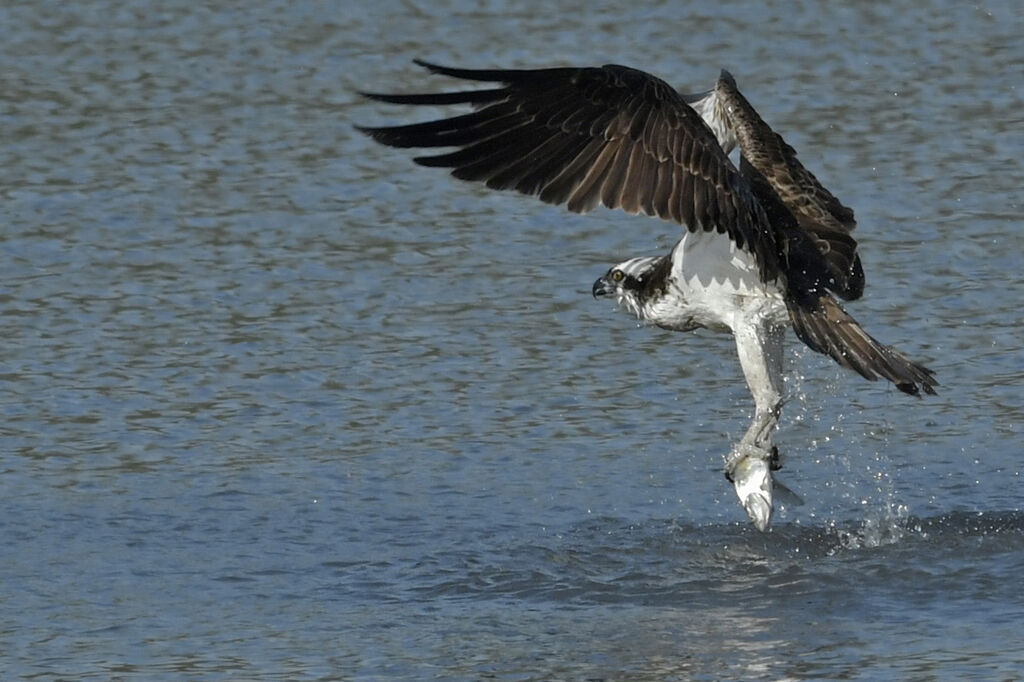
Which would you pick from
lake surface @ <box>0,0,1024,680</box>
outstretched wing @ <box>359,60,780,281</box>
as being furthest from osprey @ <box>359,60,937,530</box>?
lake surface @ <box>0,0,1024,680</box>

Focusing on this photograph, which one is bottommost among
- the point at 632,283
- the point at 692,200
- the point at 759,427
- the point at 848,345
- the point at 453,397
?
the point at 453,397

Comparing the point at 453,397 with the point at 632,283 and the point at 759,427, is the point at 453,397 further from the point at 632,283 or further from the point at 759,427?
the point at 759,427

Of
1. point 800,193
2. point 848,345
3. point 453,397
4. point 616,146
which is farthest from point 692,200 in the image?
point 453,397

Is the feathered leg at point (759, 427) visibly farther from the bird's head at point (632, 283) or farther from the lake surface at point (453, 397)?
the bird's head at point (632, 283)

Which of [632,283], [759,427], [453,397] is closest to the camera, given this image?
[759,427]

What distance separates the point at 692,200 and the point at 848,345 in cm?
78

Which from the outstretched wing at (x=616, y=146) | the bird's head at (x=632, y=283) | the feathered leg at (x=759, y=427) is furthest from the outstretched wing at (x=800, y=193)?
the outstretched wing at (x=616, y=146)

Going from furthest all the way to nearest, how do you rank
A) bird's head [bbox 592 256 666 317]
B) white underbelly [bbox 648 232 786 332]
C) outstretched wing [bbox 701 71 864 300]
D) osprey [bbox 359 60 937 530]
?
bird's head [bbox 592 256 666 317]
white underbelly [bbox 648 232 786 332]
outstretched wing [bbox 701 71 864 300]
osprey [bbox 359 60 937 530]

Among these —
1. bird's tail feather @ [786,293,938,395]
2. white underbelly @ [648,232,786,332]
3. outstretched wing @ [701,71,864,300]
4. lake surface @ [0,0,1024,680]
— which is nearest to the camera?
lake surface @ [0,0,1024,680]

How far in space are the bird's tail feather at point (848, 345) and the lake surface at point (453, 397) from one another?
0.63 meters

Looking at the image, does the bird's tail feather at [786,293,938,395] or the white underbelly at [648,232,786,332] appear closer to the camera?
the bird's tail feather at [786,293,938,395]

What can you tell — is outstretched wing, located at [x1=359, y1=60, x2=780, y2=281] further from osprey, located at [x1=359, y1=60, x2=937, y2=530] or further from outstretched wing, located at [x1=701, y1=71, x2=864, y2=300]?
outstretched wing, located at [x1=701, y1=71, x2=864, y2=300]

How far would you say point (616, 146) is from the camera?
7363 mm

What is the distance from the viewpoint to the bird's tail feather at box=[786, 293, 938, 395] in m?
7.57
